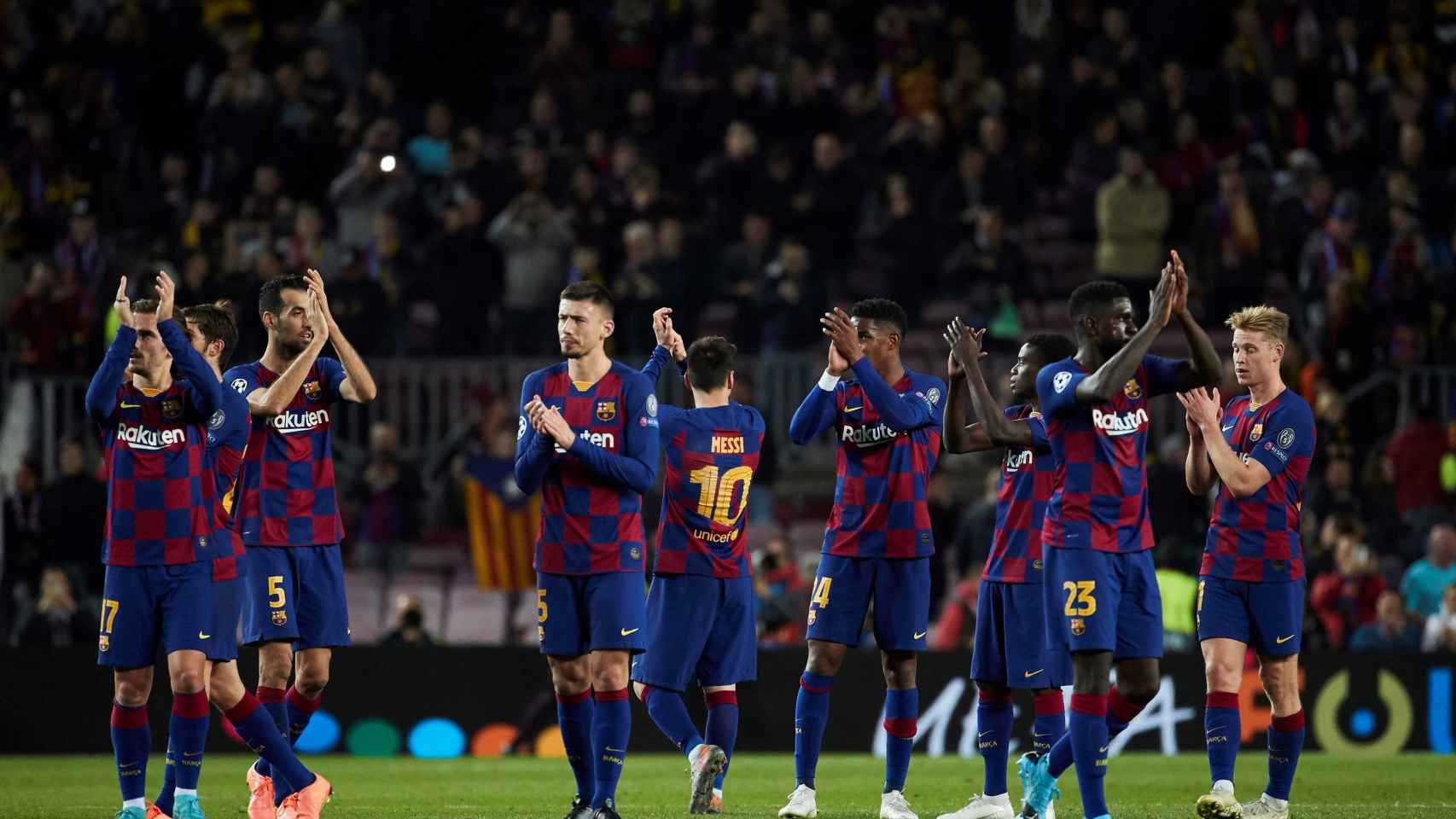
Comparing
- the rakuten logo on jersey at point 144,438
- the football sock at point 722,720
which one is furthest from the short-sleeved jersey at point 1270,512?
the rakuten logo on jersey at point 144,438

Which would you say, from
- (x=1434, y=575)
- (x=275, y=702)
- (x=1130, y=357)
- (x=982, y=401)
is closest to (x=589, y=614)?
(x=275, y=702)

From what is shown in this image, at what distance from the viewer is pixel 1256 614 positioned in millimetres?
9906

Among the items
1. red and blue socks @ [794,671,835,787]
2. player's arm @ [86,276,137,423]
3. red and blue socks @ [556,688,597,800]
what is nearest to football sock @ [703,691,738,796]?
red and blue socks @ [794,671,835,787]

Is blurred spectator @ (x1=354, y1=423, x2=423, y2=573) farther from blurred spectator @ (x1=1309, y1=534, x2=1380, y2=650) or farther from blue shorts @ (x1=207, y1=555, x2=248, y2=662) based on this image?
blue shorts @ (x1=207, y1=555, x2=248, y2=662)

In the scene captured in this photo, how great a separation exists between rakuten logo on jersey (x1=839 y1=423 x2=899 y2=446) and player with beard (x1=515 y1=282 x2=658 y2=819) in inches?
53.6

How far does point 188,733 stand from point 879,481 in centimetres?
358

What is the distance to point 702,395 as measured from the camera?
11.0 m

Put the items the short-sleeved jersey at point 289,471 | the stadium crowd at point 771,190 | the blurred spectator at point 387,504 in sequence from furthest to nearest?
the blurred spectator at point 387,504, the stadium crowd at point 771,190, the short-sleeved jersey at point 289,471

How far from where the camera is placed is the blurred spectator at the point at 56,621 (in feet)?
53.4

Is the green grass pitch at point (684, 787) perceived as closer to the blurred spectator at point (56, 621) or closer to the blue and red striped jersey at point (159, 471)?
the blurred spectator at point (56, 621)

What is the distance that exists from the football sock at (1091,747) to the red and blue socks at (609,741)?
200cm

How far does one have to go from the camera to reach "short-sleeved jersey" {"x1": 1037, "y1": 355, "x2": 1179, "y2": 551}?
30.2ft

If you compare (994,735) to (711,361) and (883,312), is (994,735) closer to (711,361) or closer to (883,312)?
(883,312)

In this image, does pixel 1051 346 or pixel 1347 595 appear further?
pixel 1347 595
